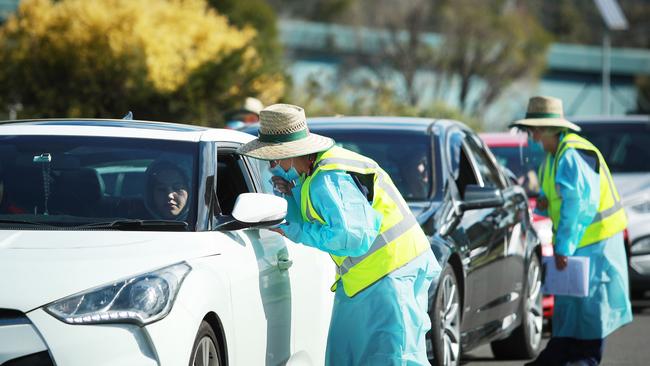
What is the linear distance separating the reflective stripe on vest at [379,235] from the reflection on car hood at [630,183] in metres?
8.78

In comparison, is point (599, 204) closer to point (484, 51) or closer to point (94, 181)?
point (94, 181)

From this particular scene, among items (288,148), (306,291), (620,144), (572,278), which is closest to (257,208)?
(288,148)

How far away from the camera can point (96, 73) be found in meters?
26.6

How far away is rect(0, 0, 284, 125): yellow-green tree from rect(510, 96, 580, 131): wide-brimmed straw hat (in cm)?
1581

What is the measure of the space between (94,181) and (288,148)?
38.5 inches

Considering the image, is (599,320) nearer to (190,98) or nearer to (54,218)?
(54,218)

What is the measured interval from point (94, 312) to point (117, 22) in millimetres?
22456

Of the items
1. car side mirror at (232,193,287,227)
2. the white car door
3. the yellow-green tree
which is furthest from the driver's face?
the yellow-green tree

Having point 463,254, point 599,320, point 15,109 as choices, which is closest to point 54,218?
point 463,254

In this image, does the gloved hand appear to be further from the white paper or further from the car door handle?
the car door handle

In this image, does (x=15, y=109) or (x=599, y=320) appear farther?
(x=15, y=109)

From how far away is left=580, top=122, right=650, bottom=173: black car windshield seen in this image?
16.3 m

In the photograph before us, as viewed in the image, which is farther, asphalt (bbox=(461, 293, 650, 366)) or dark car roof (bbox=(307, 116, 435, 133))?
asphalt (bbox=(461, 293, 650, 366))

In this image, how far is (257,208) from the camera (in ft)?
20.2
